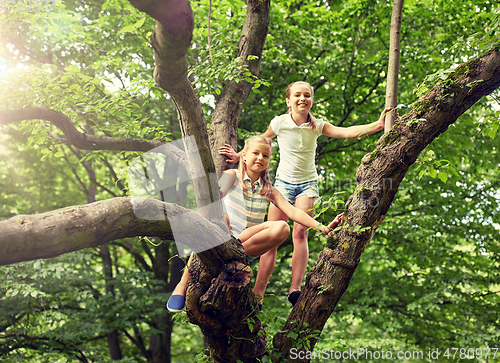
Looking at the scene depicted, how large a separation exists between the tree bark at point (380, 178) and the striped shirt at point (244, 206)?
616 mm

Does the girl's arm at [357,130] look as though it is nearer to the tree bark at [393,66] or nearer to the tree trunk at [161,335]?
the tree bark at [393,66]

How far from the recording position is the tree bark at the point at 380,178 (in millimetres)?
2564

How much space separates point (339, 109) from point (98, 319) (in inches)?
240

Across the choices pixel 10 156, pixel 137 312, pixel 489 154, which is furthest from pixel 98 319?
pixel 489 154

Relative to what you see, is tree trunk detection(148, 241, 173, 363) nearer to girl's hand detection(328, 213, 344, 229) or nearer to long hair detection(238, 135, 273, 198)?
long hair detection(238, 135, 273, 198)

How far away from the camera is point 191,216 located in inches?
82.3

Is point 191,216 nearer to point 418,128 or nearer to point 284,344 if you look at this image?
point 284,344

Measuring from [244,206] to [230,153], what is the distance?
2.54 feet

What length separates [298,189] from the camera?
10.5ft

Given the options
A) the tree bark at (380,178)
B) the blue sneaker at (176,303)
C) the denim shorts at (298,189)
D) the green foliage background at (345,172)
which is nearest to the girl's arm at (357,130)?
the tree bark at (380,178)

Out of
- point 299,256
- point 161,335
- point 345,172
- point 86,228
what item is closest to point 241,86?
point 299,256

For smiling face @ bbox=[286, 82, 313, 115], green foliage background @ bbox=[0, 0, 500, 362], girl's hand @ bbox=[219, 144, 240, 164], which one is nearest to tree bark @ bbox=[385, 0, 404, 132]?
smiling face @ bbox=[286, 82, 313, 115]

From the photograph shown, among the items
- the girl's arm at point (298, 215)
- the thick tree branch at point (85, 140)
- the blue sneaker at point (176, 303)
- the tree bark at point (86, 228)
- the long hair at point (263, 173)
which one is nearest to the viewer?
the tree bark at point (86, 228)

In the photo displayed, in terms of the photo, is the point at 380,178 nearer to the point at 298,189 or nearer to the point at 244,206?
the point at 298,189
